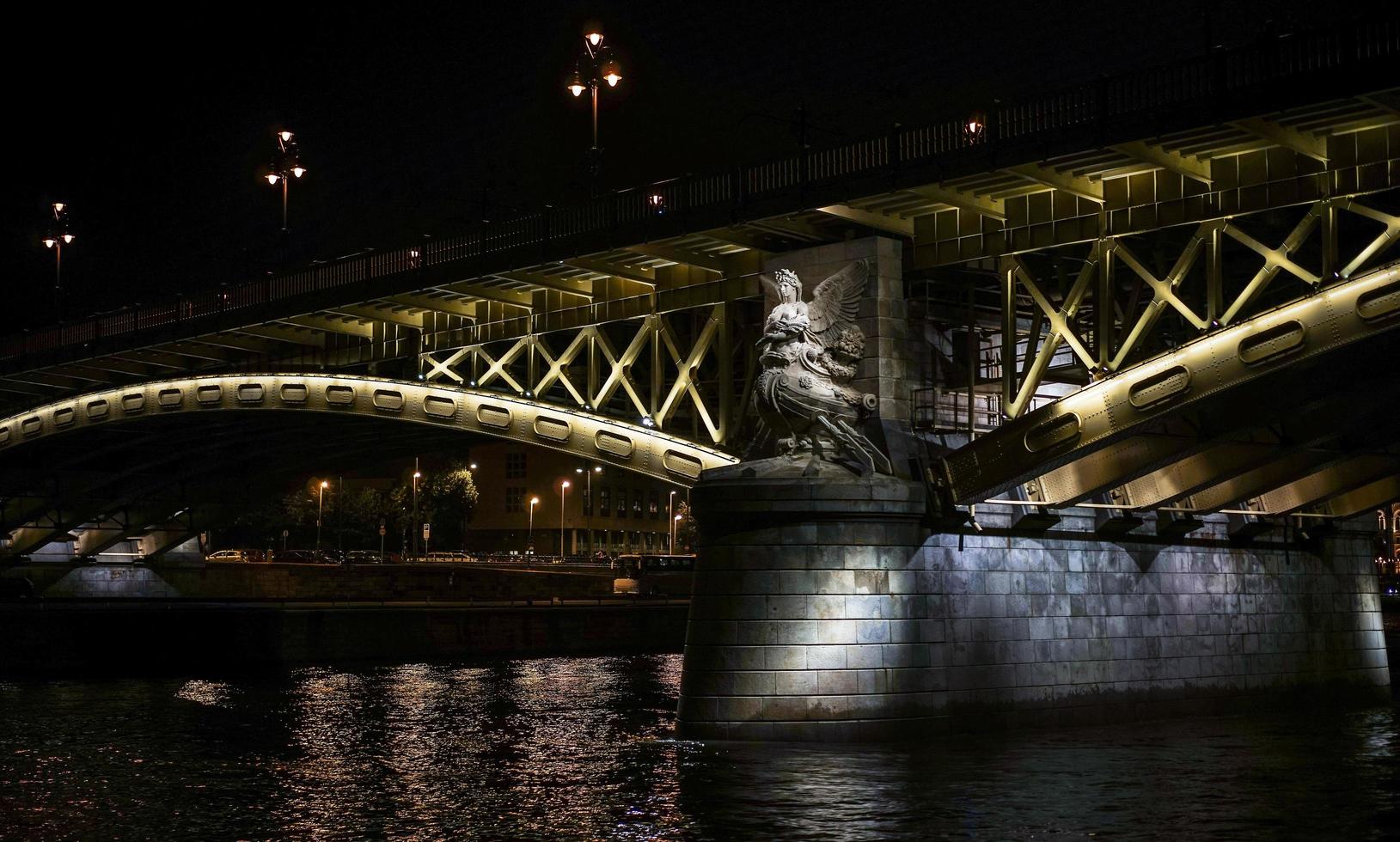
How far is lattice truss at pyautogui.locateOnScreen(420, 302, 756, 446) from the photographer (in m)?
33.0

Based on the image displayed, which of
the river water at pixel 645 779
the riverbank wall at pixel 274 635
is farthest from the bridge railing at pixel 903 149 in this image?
the riverbank wall at pixel 274 635

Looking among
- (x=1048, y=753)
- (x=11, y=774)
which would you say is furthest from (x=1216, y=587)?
(x=11, y=774)

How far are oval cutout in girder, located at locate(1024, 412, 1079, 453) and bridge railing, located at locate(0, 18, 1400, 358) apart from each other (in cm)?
420

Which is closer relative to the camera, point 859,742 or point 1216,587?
point 859,742

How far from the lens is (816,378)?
28.3 metres

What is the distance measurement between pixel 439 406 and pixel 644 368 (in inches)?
212

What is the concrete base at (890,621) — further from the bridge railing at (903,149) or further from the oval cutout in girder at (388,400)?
the oval cutout in girder at (388,400)

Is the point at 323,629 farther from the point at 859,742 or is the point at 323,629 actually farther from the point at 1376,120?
the point at 1376,120

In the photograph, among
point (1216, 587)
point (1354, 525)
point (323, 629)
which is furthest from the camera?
point (323, 629)

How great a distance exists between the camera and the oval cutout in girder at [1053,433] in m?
26.4

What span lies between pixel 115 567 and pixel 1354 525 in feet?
189

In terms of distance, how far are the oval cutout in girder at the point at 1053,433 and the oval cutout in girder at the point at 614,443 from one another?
11113mm

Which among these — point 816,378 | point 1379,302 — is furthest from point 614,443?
point 1379,302

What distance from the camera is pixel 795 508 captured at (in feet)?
89.7
